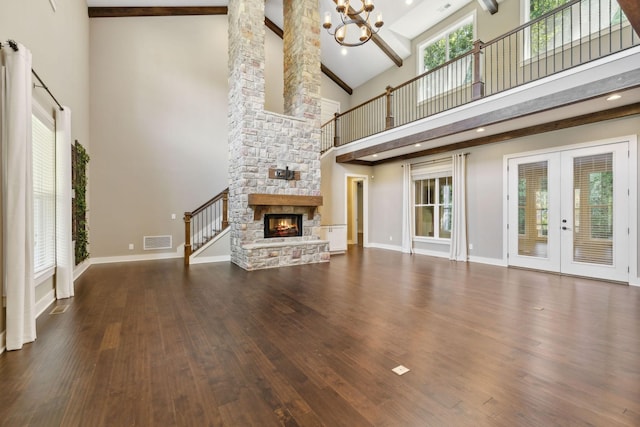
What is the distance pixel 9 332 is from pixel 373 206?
8628mm

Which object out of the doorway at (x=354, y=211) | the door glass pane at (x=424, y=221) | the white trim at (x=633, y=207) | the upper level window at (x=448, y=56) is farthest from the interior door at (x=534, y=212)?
the doorway at (x=354, y=211)

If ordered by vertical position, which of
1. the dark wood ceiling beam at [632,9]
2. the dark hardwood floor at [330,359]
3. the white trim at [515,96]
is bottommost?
the dark hardwood floor at [330,359]

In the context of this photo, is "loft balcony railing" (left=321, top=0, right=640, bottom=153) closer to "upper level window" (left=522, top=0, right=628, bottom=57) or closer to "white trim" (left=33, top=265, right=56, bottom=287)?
"upper level window" (left=522, top=0, right=628, bottom=57)

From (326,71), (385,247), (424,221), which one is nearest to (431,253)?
(424,221)

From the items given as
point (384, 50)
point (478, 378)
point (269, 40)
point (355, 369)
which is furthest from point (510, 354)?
point (269, 40)

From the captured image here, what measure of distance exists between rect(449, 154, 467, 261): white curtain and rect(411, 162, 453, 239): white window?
0.34 metres

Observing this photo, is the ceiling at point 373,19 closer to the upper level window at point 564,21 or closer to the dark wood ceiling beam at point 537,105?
the upper level window at point 564,21

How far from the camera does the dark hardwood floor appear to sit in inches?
64.4

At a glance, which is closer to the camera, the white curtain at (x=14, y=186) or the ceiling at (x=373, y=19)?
the white curtain at (x=14, y=186)

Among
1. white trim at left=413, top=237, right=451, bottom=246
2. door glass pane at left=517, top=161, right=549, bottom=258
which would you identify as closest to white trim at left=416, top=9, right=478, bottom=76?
door glass pane at left=517, top=161, right=549, bottom=258

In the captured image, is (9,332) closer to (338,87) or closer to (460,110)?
(460,110)

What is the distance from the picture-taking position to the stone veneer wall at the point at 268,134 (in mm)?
6059

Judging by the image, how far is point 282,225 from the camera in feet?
21.5

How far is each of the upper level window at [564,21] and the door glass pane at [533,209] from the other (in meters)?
2.21
